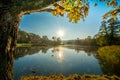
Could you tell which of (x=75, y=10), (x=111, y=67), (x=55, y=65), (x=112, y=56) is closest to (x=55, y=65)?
(x=55, y=65)

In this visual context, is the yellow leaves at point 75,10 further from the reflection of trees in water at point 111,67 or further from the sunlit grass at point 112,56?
the sunlit grass at point 112,56

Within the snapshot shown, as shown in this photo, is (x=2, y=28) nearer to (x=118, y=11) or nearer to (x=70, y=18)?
(x=70, y=18)

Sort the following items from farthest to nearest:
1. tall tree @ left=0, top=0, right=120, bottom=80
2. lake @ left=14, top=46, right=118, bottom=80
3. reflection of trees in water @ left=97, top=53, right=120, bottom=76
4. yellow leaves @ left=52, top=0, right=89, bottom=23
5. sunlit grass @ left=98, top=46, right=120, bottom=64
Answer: sunlit grass @ left=98, top=46, right=120, bottom=64 → lake @ left=14, top=46, right=118, bottom=80 → reflection of trees in water @ left=97, top=53, right=120, bottom=76 → yellow leaves @ left=52, top=0, right=89, bottom=23 → tall tree @ left=0, top=0, right=120, bottom=80

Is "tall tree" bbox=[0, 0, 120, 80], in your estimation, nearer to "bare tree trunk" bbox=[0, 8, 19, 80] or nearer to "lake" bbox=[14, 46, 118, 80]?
"bare tree trunk" bbox=[0, 8, 19, 80]

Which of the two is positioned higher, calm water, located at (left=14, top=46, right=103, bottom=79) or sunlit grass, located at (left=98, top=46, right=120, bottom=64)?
sunlit grass, located at (left=98, top=46, right=120, bottom=64)

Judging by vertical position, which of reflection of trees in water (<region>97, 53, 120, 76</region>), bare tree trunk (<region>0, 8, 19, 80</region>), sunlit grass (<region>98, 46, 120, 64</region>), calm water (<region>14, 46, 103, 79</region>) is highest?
bare tree trunk (<region>0, 8, 19, 80</region>)

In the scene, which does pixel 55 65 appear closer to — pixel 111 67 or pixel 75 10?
pixel 111 67

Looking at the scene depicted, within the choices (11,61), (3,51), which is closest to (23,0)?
(3,51)

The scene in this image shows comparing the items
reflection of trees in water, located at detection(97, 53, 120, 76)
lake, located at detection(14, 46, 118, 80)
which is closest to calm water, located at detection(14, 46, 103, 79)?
lake, located at detection(14, 46, 118, 80)

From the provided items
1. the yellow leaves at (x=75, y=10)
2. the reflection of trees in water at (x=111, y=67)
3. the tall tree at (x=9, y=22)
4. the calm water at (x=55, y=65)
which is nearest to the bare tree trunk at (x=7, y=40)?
the tall tree at (x=9, y=22)

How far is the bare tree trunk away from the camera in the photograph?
179 inches

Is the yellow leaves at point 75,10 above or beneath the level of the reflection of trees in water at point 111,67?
above

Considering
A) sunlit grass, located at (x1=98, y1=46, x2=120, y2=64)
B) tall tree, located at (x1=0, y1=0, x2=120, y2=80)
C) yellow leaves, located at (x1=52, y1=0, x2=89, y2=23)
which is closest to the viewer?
tall tree, located at (x1=0, y1=0, x2=120, y2=80)

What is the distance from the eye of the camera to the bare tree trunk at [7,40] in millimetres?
4547
